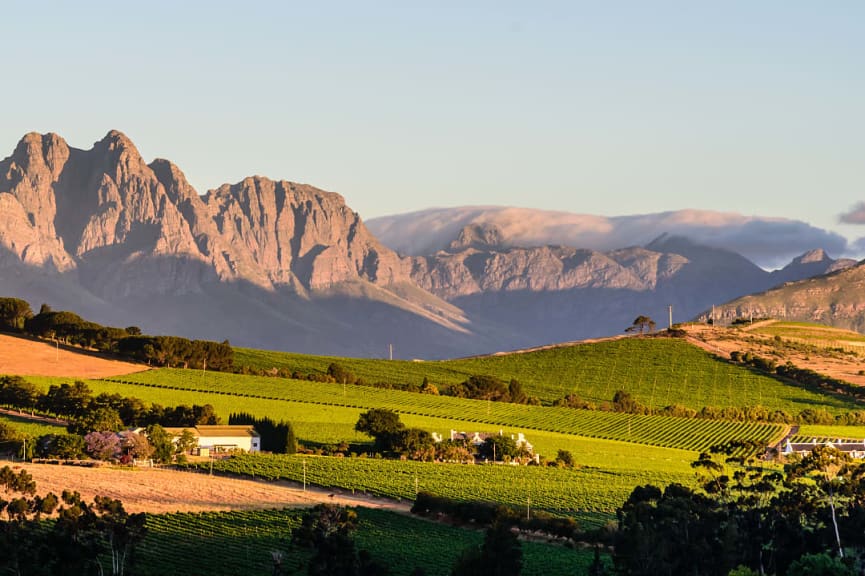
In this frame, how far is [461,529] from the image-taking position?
98.5m

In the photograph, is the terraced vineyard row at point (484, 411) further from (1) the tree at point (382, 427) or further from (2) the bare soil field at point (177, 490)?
(2) the bare soil field at point (177, 490)

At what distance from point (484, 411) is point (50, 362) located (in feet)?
191

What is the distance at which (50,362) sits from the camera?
178 m

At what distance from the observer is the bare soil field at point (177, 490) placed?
101 metres

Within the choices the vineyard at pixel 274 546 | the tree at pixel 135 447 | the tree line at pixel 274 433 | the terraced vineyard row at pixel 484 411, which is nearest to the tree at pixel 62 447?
the tree at pixel 135 447

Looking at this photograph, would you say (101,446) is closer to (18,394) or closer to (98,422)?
(98,422)

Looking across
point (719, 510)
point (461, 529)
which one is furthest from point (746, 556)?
point (461, 529)

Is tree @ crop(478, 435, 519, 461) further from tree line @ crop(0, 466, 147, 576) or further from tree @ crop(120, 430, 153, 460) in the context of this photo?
tree line @ crop(0, 466, 147, 576)

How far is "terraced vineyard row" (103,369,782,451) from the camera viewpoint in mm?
164000

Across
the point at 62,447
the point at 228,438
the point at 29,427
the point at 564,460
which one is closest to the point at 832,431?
the point at 564,460

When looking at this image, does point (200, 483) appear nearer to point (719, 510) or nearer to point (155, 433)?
point (155, 433)

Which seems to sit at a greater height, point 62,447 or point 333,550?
point 62,447

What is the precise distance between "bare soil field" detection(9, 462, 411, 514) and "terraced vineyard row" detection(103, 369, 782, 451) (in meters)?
52.3

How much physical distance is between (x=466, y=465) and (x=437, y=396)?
52516 millimetres
